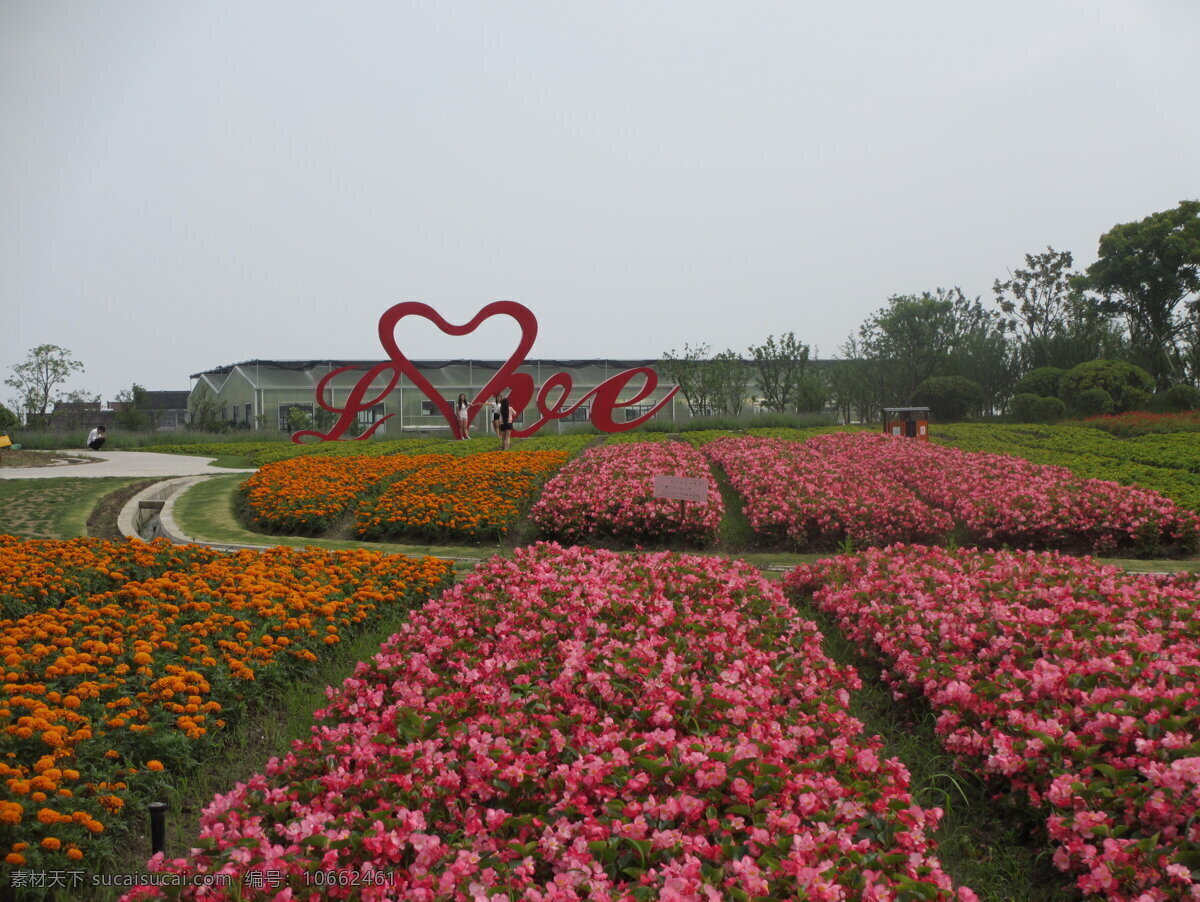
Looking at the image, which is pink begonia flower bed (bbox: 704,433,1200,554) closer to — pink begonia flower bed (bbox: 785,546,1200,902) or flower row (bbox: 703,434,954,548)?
flower row (bbox: 703,434,954,548)

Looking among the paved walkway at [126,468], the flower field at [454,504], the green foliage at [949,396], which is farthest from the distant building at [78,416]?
the green foliage at [949,396]


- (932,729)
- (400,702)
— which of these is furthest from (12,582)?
(932,729)

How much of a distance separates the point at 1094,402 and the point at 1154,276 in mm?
12279

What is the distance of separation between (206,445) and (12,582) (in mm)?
20567

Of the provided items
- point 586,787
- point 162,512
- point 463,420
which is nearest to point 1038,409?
point 463,420

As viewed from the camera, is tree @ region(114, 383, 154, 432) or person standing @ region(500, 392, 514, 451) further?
tree @ region(114, 383, 154, 432)

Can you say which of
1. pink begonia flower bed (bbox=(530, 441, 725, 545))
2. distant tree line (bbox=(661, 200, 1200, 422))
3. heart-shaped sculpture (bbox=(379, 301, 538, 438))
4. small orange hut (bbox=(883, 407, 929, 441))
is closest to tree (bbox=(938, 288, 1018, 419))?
distant tree line (bbox=(661, 200, 1200, 422))

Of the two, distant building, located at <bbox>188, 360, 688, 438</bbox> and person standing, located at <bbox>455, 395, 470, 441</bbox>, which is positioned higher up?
distant building, located at <bbox>188, 360, 688, 438</bbox>

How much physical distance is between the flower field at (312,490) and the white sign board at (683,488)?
472 centimetres

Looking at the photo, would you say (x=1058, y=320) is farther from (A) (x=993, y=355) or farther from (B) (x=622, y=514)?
(B) (x=622, y=514)

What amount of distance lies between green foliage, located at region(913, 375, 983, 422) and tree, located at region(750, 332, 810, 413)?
4.86 m

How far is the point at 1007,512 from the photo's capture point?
8.53 metres

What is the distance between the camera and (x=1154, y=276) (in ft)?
116

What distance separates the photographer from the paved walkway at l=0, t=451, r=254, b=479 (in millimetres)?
15504
